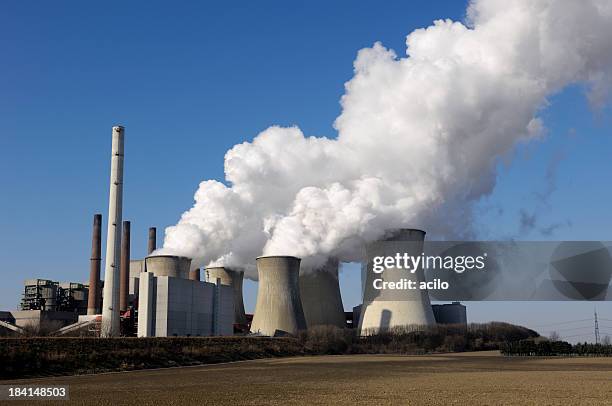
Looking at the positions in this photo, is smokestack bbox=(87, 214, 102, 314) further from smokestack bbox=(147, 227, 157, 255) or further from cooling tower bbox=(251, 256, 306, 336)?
cooling tower bbox=(251, 256, 306, 336)

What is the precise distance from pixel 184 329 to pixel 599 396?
31847mm

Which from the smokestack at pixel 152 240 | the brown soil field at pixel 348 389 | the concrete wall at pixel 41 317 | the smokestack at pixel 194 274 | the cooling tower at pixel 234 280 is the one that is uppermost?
the smokestack at pixel 152 240

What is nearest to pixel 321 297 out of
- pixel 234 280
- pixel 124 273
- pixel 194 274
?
pixel 234 280

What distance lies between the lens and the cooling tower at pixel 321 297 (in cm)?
5350

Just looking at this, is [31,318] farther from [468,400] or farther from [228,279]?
[468,400]

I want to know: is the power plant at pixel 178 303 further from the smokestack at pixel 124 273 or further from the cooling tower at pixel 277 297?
the smokestack at pixel 124 273

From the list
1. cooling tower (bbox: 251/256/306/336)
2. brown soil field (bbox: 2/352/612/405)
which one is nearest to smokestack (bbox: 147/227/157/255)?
cooling tower (bbox: 251/256/306/336)

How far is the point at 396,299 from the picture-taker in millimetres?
45938

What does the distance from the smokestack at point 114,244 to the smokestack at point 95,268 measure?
34.3 ft

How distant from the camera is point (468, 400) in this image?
15586 millimetres

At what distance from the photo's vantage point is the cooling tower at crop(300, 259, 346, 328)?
176 ft

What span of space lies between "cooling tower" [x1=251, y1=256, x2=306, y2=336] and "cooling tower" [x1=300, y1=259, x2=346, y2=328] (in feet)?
22.0

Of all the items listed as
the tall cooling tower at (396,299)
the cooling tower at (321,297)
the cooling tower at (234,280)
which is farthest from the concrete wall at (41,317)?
the tall cooling tower at (396,299)

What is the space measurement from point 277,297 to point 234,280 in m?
11.6
